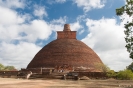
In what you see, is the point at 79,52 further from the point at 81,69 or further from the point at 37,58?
the point at 37,58

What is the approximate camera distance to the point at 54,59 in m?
42.2

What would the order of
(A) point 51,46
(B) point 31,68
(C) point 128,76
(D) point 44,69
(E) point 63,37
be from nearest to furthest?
(C) point 128,76, (D) point 44,69, (B) point 31,68, (A) point 51,46, (E) point 63,37

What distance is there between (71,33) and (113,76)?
21259mm

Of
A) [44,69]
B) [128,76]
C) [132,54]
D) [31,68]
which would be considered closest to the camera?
[132,54]

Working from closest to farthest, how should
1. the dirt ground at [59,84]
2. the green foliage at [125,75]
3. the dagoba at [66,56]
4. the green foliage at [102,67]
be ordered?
the dirt ground at [59,84] < the green foliage at [125,75] < the green foliage at [102,67] < the dagoba at [66,56]

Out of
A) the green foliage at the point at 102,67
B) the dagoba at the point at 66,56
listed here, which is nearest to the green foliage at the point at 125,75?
the green foliage at the point at 102,67

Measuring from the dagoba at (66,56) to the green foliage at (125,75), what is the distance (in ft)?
35.2

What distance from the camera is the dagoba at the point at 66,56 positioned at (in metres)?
41.1

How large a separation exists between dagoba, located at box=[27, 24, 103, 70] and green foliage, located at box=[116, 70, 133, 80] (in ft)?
35.2

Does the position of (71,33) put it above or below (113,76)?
above

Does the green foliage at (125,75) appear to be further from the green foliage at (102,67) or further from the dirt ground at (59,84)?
the dirt ground at (59,84)

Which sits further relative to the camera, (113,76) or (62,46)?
(62,46)

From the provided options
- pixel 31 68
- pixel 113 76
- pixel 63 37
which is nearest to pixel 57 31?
pixel 63 37

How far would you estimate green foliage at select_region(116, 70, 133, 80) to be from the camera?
29.0m
